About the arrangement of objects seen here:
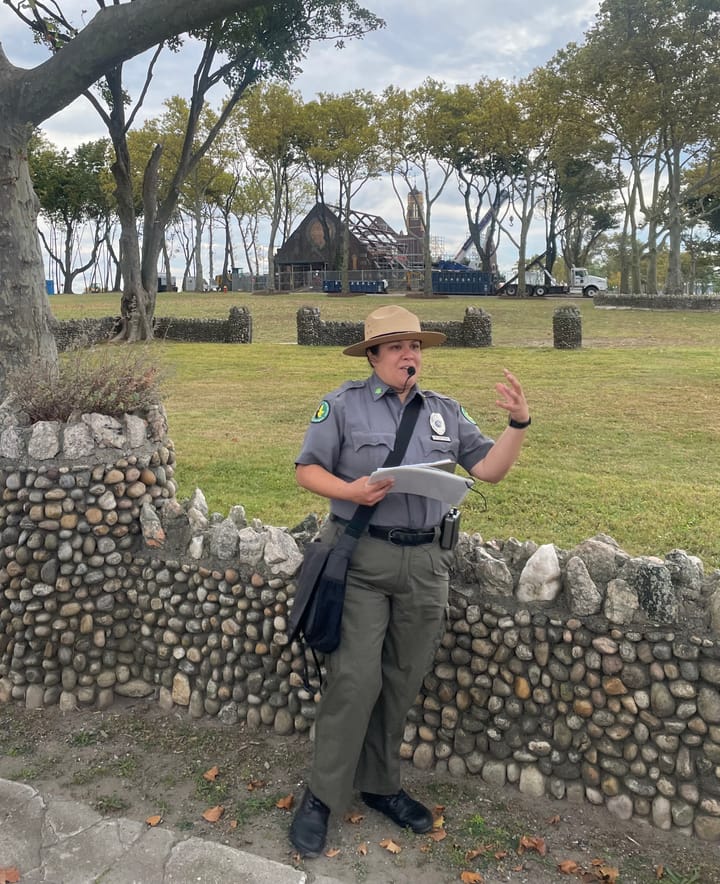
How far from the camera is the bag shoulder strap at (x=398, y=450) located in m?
2.86

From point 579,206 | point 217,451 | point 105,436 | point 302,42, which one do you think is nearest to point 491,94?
point 579,206

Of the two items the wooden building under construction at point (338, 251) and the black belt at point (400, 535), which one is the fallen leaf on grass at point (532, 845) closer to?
the black belt at point (400, 535)

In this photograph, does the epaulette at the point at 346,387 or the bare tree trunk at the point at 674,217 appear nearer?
the epaulette at the point at 346,387

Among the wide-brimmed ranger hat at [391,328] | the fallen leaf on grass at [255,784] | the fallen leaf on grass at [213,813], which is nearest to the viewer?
the wide-brimmed ranger hat at [391,328]

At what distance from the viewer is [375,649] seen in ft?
9.55

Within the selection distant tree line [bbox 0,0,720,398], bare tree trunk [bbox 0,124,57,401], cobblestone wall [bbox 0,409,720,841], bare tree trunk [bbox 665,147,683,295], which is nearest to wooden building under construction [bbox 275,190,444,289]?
distant tree line [bbox 0,0,720,398]

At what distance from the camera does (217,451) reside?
8.53 metres

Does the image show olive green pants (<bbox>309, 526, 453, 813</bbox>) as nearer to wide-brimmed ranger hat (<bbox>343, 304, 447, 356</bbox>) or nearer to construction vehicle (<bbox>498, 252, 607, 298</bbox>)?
wide-brimmed ranger hat (<bbox>343, 304, 447, 356</bbox>)

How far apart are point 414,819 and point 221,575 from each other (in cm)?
146

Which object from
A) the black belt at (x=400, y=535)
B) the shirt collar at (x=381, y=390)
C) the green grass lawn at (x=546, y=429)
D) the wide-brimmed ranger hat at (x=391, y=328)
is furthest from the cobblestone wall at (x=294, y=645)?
the green grass lawn at (x=546, y=429)

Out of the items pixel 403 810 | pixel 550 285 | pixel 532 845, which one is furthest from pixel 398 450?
pixel 550 285

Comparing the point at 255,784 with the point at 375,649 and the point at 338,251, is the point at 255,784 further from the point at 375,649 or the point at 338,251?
the point at 338,251

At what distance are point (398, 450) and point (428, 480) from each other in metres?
0.28

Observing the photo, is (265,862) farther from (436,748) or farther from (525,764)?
(525,764)
